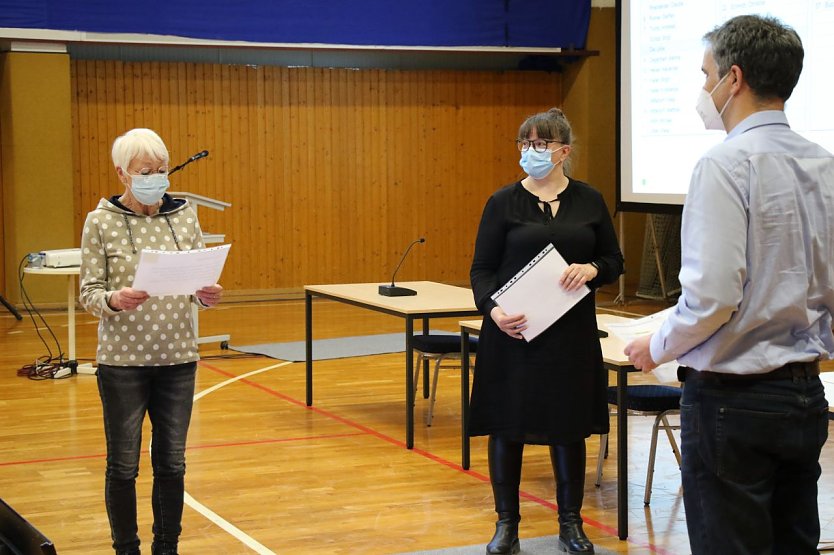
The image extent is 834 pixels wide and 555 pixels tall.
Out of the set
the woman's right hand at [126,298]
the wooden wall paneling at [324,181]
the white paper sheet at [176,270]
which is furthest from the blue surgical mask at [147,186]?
the wooden wall paneling at [324,181]

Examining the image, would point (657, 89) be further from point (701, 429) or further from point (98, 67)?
point (701, 429)

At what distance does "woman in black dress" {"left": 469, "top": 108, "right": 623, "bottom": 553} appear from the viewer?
3.76 meters

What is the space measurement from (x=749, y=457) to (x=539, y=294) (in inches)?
63.3

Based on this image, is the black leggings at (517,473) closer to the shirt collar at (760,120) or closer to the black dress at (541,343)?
the black dress at (541,343)

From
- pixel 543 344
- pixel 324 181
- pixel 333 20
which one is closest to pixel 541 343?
pixel 543 344

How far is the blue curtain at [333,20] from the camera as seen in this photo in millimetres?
10641

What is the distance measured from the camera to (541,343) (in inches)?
148

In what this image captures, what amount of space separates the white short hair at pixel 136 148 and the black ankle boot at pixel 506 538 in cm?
171

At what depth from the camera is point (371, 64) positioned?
41.4ft

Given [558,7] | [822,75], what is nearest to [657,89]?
[822,75]

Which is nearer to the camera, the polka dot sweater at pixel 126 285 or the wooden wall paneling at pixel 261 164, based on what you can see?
the polka dot sweater at pixel 126 285

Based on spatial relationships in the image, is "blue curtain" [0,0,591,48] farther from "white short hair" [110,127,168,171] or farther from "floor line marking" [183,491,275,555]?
"white short hair" [110,127,168,171]

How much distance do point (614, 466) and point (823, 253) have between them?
327 cm

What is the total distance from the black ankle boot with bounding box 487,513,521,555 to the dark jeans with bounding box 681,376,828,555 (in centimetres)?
169
